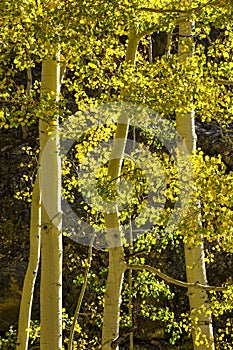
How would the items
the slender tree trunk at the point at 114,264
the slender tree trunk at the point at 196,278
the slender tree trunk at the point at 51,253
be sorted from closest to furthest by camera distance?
the slender tree trunk at the point at 51,253, the slender tree trunk at the point at 114,264, the slender tree trunk at the point at 196,278

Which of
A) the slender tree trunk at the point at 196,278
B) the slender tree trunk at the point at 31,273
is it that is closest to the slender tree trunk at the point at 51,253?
the slender tree trunk at the point at 31,273

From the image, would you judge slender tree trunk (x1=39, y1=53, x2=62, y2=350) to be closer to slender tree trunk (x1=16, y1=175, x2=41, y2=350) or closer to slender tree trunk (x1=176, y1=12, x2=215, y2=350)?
slender tree trunk (x1=16, y1=175, x2=41, y2=350)

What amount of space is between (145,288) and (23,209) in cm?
637

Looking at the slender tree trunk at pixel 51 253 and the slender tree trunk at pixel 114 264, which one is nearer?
the slender tree trunk at pixel 51 253

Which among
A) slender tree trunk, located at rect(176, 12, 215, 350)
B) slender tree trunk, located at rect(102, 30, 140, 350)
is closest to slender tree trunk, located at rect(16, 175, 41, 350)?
slender tree trunk, located at rect(102, 30, 140, 350)

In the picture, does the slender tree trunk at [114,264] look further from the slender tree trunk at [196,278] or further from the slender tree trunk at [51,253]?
the slender tree trunk at [196,278]

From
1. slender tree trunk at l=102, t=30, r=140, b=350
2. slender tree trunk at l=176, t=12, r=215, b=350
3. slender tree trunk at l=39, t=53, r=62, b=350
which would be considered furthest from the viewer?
slender tree trunk at l=176, t=12, r=215, b=350

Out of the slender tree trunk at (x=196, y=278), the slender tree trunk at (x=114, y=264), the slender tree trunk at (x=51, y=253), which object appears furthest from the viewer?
the slender tree trunk at (x=196, y=278)

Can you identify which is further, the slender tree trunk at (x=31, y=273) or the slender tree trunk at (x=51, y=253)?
the slender tree trunk at (x=31, y=273)

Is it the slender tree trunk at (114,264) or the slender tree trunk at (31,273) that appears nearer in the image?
the slender tree trunk at (114,264)

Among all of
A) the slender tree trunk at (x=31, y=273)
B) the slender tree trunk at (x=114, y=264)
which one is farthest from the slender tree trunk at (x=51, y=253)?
the slender tree trunk at (x=31, y=273)

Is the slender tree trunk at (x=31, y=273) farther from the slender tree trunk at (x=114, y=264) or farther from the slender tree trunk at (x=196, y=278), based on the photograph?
the slender tree trunk at (x=196, y=278)

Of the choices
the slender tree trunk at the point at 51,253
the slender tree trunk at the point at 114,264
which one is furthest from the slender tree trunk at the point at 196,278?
the slender tree trunk at the point at 51,253

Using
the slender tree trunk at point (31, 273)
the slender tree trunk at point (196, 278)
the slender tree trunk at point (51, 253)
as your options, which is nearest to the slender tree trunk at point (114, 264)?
the slender tree trunk at point (51, 253)
